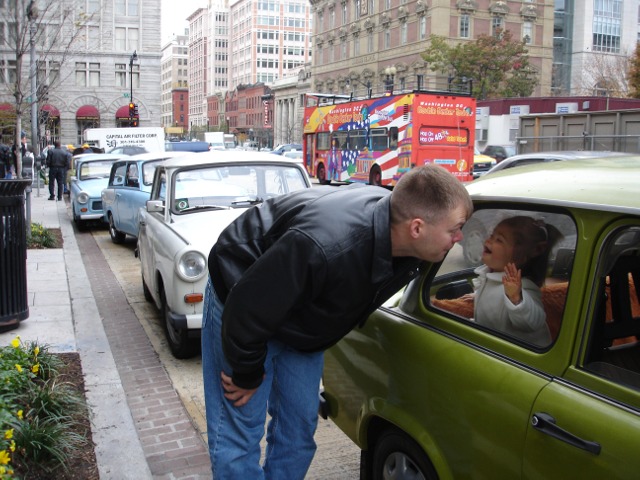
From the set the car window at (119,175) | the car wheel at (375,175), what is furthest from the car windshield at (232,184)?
the car wheel at (375,175)

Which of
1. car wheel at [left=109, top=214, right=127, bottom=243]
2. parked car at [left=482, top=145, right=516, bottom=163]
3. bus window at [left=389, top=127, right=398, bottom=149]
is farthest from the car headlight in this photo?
parked car at [left=482, top=145, right=516, bottom=163]

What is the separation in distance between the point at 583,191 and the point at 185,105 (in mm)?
186509

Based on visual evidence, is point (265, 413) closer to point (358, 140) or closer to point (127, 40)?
point (358, 140)

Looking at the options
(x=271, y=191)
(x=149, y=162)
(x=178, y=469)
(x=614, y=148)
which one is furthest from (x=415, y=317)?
(x=614, y=148)

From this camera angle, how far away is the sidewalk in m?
4.07

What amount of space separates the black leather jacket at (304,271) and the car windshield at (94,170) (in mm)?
14151

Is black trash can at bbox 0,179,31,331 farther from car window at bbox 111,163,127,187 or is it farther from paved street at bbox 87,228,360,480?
car window at bbox 111,163,127,187

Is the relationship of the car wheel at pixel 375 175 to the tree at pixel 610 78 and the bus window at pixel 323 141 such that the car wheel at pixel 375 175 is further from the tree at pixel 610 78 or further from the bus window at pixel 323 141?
the tree at pixel 610 78

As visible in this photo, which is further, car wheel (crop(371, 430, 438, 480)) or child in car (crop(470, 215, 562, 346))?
car wheel (crop(371, 430, 438, 480))

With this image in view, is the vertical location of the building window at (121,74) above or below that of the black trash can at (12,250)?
above

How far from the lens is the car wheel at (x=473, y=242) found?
2842mm

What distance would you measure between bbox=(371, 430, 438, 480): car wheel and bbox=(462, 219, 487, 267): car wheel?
2.66 feet

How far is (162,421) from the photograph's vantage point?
15.4 feet

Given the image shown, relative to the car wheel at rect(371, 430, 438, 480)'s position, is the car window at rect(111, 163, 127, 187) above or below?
above
